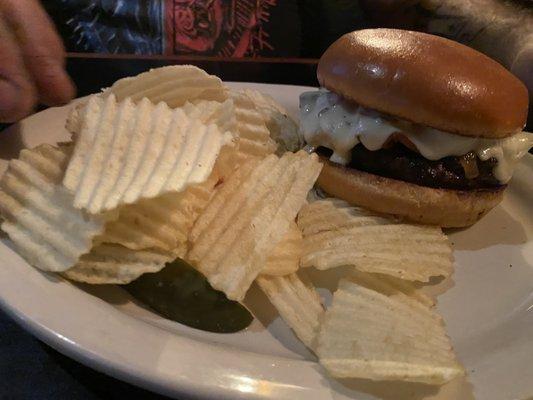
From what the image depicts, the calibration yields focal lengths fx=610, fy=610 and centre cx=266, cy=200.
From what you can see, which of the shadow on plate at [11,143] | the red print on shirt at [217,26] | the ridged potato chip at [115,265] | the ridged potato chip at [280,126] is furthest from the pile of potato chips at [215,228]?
the red print on shirt at [217,26]

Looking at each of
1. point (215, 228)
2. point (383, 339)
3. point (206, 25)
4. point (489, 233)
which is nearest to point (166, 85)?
point (215, 228)

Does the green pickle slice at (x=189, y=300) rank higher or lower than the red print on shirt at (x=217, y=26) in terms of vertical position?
higher

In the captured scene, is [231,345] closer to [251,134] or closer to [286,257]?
[286,257]

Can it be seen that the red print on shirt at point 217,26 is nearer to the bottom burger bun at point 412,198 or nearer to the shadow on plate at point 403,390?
the bottom burger bun at point 412,198

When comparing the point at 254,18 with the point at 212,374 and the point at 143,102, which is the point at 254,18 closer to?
the point at 143,102

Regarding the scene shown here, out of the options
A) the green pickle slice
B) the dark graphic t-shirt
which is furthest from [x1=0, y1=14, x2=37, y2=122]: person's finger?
the dark graphic t-shirt

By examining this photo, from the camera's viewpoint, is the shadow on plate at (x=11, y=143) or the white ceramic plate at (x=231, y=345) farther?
the shadow on plate at (x=11, y=143)

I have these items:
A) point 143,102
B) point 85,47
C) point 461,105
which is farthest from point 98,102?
point 85,47
